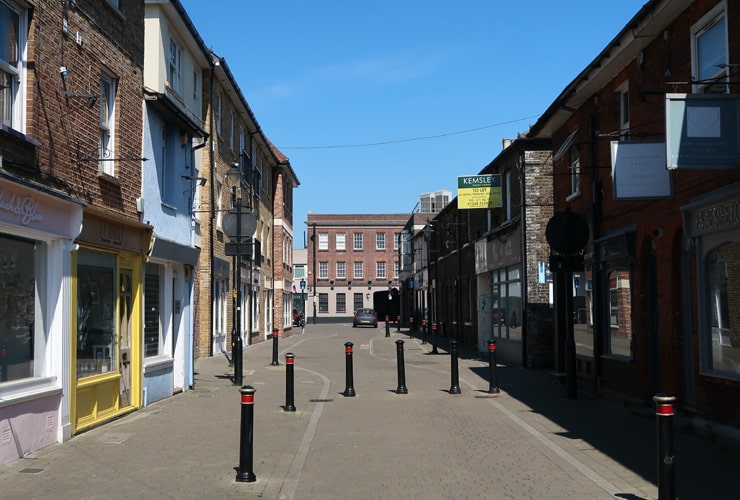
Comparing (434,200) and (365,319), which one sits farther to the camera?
(434,200)

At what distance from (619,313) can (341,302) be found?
71.0 metres

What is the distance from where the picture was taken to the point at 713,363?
11055 millimetres

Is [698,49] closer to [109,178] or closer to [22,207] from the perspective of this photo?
[109,178]

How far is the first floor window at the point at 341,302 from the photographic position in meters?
85.3

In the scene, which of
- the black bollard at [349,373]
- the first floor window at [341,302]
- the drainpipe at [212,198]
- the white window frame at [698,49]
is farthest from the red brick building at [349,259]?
the white window frame at [698,49]

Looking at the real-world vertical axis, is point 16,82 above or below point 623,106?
below

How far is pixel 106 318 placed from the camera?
12305 millimetres

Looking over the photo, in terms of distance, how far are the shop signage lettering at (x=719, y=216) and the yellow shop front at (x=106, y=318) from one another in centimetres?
840

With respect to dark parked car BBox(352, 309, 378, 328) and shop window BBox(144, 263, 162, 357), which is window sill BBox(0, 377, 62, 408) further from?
dark parked car BBox(352, 309, 378, 328)

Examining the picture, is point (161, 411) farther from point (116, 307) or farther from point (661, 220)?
point (661, 220)

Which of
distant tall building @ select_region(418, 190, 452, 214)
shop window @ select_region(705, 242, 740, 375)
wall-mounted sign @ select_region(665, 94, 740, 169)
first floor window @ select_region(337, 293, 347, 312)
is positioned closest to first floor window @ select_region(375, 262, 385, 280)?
first floor window @ select_region(337, 293, 347, 312)

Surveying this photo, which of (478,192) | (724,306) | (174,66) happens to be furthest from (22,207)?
(478,192)

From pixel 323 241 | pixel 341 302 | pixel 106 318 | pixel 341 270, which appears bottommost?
pixel 106 318

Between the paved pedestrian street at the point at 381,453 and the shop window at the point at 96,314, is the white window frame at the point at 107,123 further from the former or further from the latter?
the paved pedestrian street at the point at 381,453
